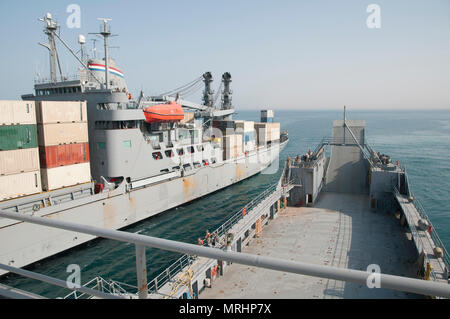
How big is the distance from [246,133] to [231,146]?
6.41 metres

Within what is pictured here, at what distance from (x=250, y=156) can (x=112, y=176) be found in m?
21.4

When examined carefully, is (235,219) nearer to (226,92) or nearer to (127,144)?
(127,144)

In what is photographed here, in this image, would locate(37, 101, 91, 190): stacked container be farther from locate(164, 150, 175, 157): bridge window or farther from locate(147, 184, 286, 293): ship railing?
locate(164, 150, 175, 157): bridge window

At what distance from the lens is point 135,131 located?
2441 centimetres

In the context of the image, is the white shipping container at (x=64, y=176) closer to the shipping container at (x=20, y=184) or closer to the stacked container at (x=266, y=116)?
the shipping container at (x=20, y=184)

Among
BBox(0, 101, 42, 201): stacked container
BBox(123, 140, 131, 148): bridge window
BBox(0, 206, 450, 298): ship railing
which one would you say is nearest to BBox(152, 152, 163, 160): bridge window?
BBox(123, 140, 131, 148): bridge window

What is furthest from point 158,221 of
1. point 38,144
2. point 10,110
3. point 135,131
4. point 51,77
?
point 51,77

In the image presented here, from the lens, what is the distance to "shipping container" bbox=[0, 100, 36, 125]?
646 inches

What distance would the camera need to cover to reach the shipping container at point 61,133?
1827 centimetres

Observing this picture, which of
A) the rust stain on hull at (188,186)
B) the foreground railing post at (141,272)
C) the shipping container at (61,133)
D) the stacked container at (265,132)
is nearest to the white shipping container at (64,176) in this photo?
the shipping container at (61,133)

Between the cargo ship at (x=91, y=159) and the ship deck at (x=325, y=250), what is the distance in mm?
8249

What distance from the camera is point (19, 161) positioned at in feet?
56.0

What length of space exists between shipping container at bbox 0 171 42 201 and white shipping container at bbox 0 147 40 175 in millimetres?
258

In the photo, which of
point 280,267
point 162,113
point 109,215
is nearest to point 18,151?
point 109,215
